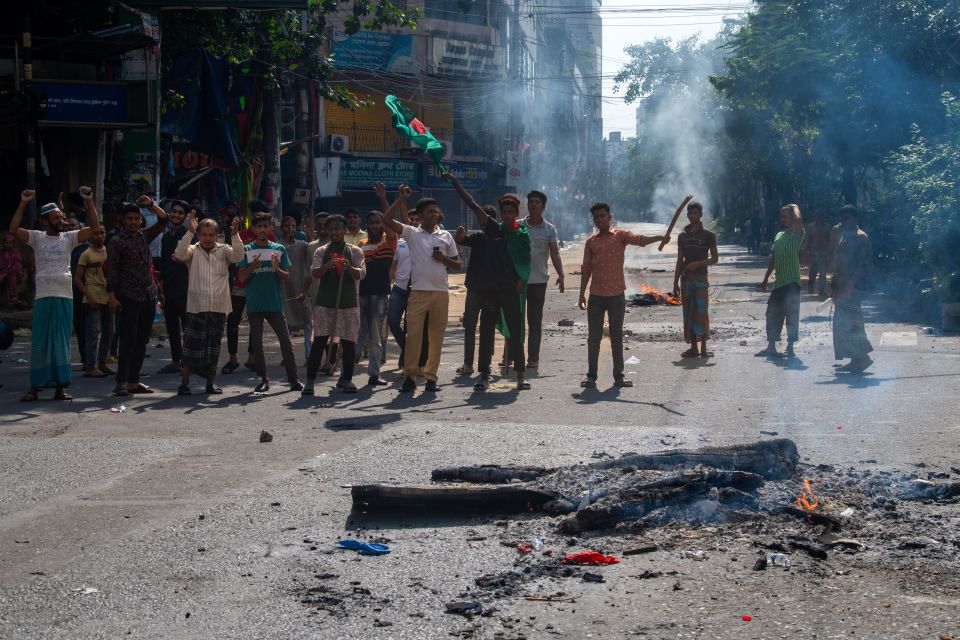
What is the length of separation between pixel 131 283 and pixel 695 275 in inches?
255

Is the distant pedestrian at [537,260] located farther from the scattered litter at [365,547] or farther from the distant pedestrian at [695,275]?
the scattered litter at [365,547]

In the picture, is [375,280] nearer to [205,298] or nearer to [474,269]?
[474,269]

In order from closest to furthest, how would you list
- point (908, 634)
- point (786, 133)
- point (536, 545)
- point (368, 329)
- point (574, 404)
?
point (908, 634) → point (536, 545) → point (574, 404) → point (368, 329) → point (786, 133)

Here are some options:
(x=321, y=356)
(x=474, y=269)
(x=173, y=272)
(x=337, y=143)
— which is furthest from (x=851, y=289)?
(x=337, y=143)

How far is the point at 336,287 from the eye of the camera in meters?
10.9

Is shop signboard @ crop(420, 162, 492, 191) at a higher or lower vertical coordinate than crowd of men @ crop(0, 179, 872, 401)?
higher

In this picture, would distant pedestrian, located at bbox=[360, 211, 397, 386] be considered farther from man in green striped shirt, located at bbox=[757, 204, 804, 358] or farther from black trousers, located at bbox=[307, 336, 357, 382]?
man in green striped shirt, located at bbox=[757, 204, 804, 358]

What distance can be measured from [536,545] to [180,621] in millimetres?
1726

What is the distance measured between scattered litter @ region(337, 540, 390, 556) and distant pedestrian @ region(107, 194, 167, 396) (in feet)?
20.0

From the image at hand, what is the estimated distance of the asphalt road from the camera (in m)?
4.45

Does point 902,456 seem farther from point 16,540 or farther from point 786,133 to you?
point 786,133

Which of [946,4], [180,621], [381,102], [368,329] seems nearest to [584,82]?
[381,102]

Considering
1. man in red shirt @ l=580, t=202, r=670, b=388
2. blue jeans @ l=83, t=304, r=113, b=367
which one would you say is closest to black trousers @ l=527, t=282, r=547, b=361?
man in red shirt @ l=580, t=202, r=670, b=388

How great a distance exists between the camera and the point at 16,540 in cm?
573
